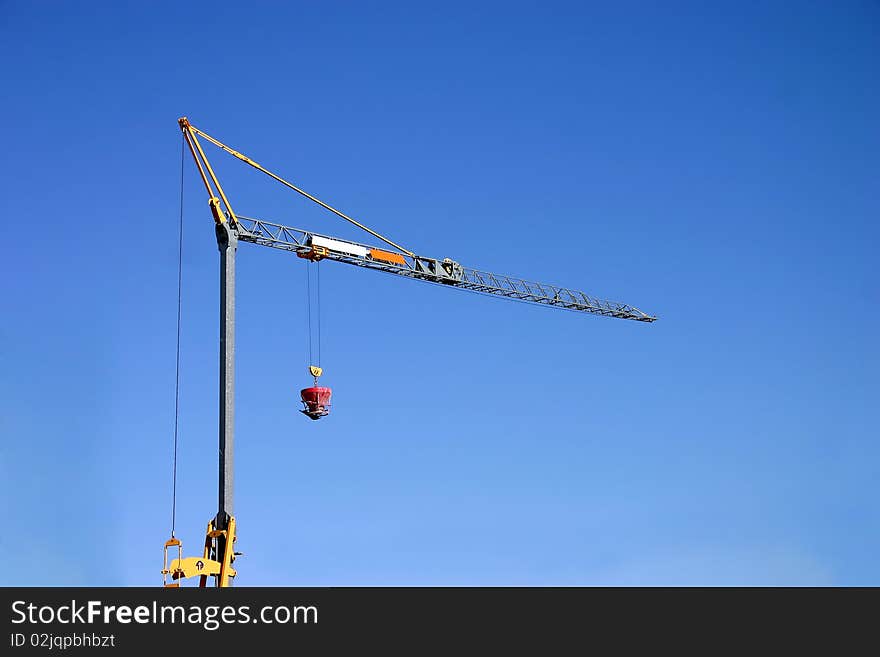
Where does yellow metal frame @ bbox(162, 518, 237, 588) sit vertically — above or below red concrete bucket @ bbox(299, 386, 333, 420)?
below

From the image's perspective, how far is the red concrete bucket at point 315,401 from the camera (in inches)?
4579

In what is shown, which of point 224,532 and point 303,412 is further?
point 303,412

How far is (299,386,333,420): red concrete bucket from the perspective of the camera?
11631 cm

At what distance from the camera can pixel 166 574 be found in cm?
9775

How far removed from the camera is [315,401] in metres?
116

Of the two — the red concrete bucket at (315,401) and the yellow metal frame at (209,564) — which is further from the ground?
the red concrete bucket at (315,401)

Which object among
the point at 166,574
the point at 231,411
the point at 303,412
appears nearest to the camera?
the point at 166,574
